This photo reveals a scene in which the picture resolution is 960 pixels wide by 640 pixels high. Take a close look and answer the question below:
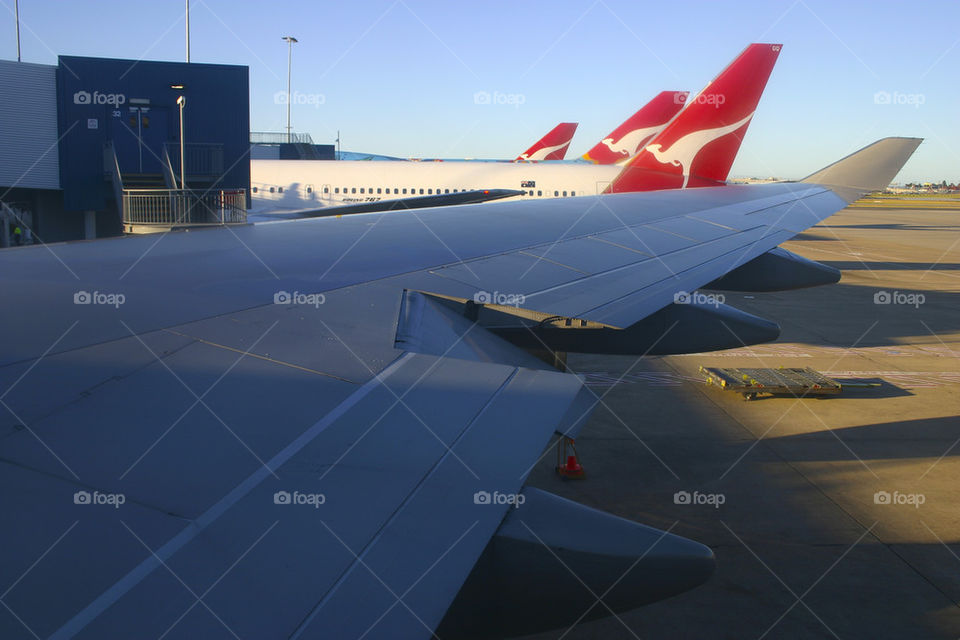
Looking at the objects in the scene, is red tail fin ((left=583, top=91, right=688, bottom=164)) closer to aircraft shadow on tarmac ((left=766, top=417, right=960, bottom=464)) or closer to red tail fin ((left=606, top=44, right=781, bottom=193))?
Result: red tail fin ((left=606, top=44, right=781, bottom=193))

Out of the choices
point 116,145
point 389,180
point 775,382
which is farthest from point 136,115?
point 775,382

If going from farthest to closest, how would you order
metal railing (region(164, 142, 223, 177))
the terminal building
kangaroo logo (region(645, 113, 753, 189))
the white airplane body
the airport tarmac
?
the white airplane body < kangaroo logo (region(645, 113, 753, 189)) < metal railing (region(164, 142, 223, 177)) < the terminal building < the airport tarmac

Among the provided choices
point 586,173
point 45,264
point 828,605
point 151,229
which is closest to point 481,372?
point 45,264

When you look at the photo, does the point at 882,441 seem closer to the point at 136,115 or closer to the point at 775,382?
the point at 775,382

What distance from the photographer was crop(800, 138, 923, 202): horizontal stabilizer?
10.5 meters

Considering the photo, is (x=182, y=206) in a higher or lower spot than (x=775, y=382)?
higher

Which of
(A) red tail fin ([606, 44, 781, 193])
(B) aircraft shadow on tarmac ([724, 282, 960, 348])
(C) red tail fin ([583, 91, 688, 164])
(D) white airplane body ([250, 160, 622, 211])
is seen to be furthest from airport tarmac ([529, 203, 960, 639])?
(C) red tail fin ([583, 91, 688, 164])

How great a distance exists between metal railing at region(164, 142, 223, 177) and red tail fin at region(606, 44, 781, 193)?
1190 centimetres

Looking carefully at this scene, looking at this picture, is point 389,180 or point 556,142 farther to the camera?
point 556,142

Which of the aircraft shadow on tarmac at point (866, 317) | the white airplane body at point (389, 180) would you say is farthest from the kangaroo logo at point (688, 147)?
the white airplane body at point (389, 180)

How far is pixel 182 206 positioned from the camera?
55.3 ft

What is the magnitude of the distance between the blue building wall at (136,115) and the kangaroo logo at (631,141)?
21058mm

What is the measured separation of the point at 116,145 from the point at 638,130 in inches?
941

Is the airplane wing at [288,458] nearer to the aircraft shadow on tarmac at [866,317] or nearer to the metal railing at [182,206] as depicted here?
the metal railing at [182,206]
